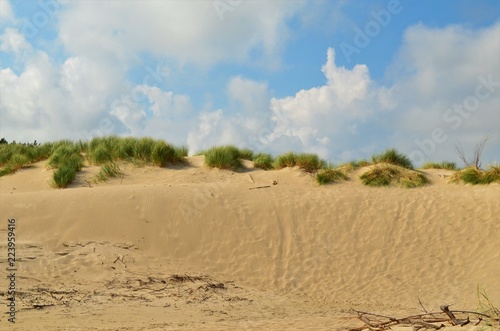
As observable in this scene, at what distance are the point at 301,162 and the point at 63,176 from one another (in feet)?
26.5

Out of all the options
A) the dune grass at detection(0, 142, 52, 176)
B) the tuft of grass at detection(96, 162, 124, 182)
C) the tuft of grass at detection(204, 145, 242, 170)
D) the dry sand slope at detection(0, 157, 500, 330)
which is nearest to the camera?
the dry sand slope at detection(0, 157, 500, 330)

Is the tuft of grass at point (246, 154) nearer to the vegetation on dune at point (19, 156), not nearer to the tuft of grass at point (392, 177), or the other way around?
the tuft of grass at point (392, 177)

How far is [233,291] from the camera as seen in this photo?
10.6 metres

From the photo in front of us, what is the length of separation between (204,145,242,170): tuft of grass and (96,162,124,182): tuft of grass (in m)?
3.11

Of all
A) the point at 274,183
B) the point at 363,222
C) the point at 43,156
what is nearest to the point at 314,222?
the point at 363,222

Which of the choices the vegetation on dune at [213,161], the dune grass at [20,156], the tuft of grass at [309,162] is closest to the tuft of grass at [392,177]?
the vegetation on dune at [213,161]

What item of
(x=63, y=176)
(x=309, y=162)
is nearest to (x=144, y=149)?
(x=63, y=176)

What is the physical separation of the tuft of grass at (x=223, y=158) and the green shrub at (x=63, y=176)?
4620 mm

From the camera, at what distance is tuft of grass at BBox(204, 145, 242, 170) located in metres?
18.2

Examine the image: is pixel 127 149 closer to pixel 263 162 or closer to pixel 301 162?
pixel 263 162

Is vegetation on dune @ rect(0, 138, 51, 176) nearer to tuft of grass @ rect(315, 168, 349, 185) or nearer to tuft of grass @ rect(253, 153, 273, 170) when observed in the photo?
tuft of grass @ rect(253, 153, 273, 170)

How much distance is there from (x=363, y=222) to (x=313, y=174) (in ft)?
12.2

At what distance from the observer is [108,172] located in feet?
57.4

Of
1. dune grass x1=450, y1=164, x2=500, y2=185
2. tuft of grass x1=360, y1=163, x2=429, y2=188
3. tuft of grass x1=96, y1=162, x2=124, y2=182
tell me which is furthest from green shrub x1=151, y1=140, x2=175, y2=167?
dune grass x1=450, y1=164, x2=500, y2=185
